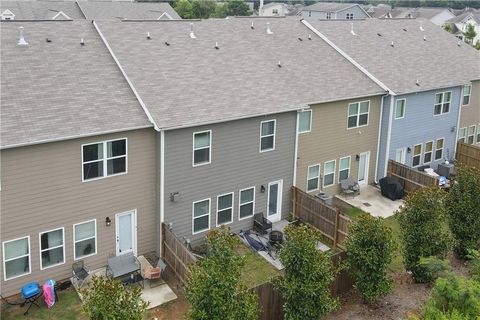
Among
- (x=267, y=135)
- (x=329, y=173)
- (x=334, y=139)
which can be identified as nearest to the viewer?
(x=267, y=135)

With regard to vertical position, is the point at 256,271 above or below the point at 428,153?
below

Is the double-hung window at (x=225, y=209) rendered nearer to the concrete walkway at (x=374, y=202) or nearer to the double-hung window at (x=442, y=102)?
the concrete walkway at (x=374, y=202)

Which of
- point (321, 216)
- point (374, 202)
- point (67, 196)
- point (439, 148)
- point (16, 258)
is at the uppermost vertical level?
point (67, 196)

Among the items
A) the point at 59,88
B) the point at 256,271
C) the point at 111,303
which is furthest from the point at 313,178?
the point at 111,303

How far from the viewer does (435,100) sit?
28750 millimetres

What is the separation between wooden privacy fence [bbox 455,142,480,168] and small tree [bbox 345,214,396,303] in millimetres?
17031

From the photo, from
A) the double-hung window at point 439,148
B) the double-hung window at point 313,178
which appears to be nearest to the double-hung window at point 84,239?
the double-hung window at point 313,178

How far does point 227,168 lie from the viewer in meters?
20.2

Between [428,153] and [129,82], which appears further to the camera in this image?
[428,153]

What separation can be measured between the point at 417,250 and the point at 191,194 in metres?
8.33

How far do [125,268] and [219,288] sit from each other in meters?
6.35

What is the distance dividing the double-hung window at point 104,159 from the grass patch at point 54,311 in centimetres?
404

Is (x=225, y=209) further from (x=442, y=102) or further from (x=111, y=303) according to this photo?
(x=442, y=102)

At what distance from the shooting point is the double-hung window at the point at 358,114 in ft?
83.0
